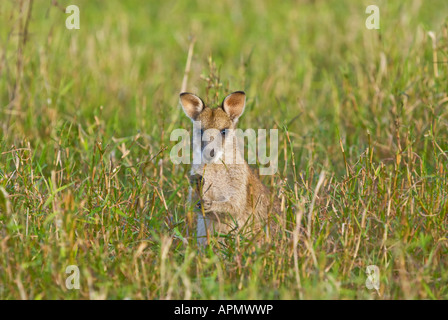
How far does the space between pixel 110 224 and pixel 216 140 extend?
42.8 inches

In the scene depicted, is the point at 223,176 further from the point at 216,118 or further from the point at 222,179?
the point at 216,118

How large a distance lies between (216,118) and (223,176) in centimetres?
46

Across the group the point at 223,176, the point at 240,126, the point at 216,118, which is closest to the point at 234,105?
the point at 216,118

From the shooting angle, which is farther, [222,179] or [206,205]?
[222,179]

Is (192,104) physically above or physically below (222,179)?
above

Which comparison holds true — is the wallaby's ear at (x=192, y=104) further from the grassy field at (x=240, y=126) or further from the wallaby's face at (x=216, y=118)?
the grassy field at (x=240, y=126)

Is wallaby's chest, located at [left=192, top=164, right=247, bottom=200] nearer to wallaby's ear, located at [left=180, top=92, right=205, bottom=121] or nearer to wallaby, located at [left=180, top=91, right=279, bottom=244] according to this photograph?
wallaby, located at [left=180, top=91, right=279, bottom=244]

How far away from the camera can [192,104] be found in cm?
552

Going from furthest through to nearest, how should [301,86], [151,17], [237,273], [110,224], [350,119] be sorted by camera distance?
1. [151,17]
2. [301,86]
3. [350,119]
4. [110,224]
5. [237,273]

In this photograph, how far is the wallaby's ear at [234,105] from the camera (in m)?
5.43

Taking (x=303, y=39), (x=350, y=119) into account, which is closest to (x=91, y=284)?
(x=350, y=119)

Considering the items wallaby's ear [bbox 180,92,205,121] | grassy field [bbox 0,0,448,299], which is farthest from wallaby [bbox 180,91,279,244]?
grassy field [bbox 0,0,448,299]

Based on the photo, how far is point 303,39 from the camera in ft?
32.9
